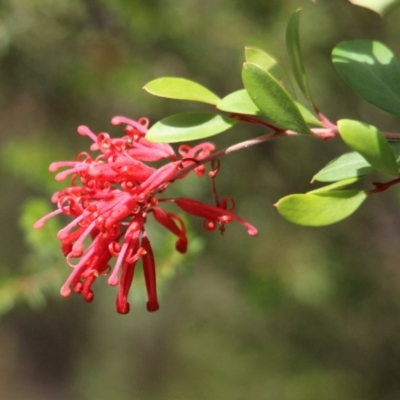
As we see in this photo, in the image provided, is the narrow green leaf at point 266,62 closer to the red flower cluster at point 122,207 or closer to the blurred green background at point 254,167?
the red flower cluster at point 122,207

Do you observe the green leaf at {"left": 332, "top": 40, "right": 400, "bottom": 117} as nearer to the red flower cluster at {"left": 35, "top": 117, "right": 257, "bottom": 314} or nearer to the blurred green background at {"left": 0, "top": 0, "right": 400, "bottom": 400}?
the red flower cluster at {"left": 35, "top": 117, "right": 257, "bottom": 314}

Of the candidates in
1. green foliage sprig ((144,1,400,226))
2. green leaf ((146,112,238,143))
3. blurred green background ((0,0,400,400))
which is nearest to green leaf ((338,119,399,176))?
green foliage sprig ((144,1,400,226))

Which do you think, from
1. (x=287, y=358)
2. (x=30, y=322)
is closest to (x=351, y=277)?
(x=287, y=358)

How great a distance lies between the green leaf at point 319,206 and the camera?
456 mm

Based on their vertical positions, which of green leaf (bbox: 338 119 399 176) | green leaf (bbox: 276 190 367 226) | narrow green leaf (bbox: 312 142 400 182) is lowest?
green leaf (bbox: 276 190 367 226)

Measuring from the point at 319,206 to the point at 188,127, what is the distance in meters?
0.12

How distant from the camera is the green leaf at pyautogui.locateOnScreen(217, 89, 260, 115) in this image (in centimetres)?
50

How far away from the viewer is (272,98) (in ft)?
1.57

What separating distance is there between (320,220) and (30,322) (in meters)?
3.69

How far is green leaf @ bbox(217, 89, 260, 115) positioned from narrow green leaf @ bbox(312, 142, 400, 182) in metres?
0.07

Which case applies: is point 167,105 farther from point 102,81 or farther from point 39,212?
point 39,212

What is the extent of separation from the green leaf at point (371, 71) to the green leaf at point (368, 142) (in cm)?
10

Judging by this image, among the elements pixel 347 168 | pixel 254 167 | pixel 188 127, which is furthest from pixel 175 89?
pixel 254 167

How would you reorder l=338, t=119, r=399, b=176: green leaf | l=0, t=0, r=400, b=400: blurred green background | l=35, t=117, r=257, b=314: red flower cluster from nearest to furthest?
l=338, t=119, r=399, b=176: green leaf, l=35, t=117, r=257, b=314: red flower cluster, l=0, t=0, r=400, b=400: blurred green background
